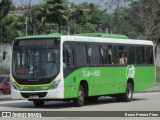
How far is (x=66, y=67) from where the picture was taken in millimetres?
23516

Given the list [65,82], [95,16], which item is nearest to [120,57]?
[65,82]

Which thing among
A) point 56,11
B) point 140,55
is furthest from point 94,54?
point 56,11

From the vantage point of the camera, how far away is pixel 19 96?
23.6m

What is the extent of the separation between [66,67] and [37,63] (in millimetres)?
1233

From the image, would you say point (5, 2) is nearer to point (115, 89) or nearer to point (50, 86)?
point (115, 89)

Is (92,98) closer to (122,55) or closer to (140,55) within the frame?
(122,55)

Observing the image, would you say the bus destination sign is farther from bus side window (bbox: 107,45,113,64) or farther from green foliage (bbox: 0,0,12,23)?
green foliage (bbox: 0,0,12,23)

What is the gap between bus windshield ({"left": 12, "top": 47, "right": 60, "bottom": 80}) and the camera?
2327 centimetres

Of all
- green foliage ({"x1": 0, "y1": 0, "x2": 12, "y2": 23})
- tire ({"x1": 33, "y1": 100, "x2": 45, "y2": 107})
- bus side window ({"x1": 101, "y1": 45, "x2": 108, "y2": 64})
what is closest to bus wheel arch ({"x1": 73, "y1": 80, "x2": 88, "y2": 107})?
tire ({"x1": 33, "y1": 100, "x2": 45, "y2": 107})

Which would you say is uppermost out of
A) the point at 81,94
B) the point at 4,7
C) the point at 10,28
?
the point at 4,7

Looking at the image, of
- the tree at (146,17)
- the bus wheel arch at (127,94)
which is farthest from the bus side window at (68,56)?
the tree at (146,17)

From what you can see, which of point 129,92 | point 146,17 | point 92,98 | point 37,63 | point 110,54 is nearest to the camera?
point 37,63

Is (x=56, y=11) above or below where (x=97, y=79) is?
above

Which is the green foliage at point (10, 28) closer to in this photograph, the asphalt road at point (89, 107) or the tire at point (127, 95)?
the tire at point (127, 95)
